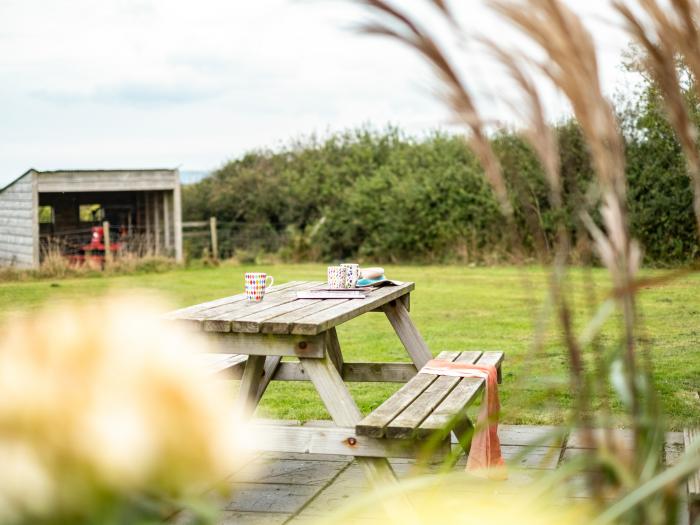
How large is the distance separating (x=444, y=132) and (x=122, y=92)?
36.4ft

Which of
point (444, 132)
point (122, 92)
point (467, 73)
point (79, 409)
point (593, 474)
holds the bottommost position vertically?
point (593, 474)

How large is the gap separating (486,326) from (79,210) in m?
17.0

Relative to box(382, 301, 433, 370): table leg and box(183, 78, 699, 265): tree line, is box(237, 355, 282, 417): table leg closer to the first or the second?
box(382, 301, 433, 370): table leg

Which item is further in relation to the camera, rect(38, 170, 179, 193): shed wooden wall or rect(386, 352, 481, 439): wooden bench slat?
rect(38, 170, 179, 193): shed wooden wall

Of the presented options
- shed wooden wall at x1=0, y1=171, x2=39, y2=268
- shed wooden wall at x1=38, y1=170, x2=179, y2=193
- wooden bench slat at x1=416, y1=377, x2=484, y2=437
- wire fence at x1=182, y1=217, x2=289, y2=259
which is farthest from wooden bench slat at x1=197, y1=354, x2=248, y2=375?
shed wooden wall at x1=38, y1=170, x2=179, y2=193

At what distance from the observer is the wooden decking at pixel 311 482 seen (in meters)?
3.31

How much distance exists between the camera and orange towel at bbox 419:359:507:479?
341 centimetres

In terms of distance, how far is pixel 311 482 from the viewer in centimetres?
378

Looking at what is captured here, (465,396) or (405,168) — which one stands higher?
(405,168)

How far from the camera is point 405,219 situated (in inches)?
714

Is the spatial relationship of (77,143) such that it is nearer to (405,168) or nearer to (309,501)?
(405,168)

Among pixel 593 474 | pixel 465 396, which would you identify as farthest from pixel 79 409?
pixel 465 396

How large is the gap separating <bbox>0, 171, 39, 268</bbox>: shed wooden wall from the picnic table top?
51.9ft

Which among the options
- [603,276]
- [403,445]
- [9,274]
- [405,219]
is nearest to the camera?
[403,445]
